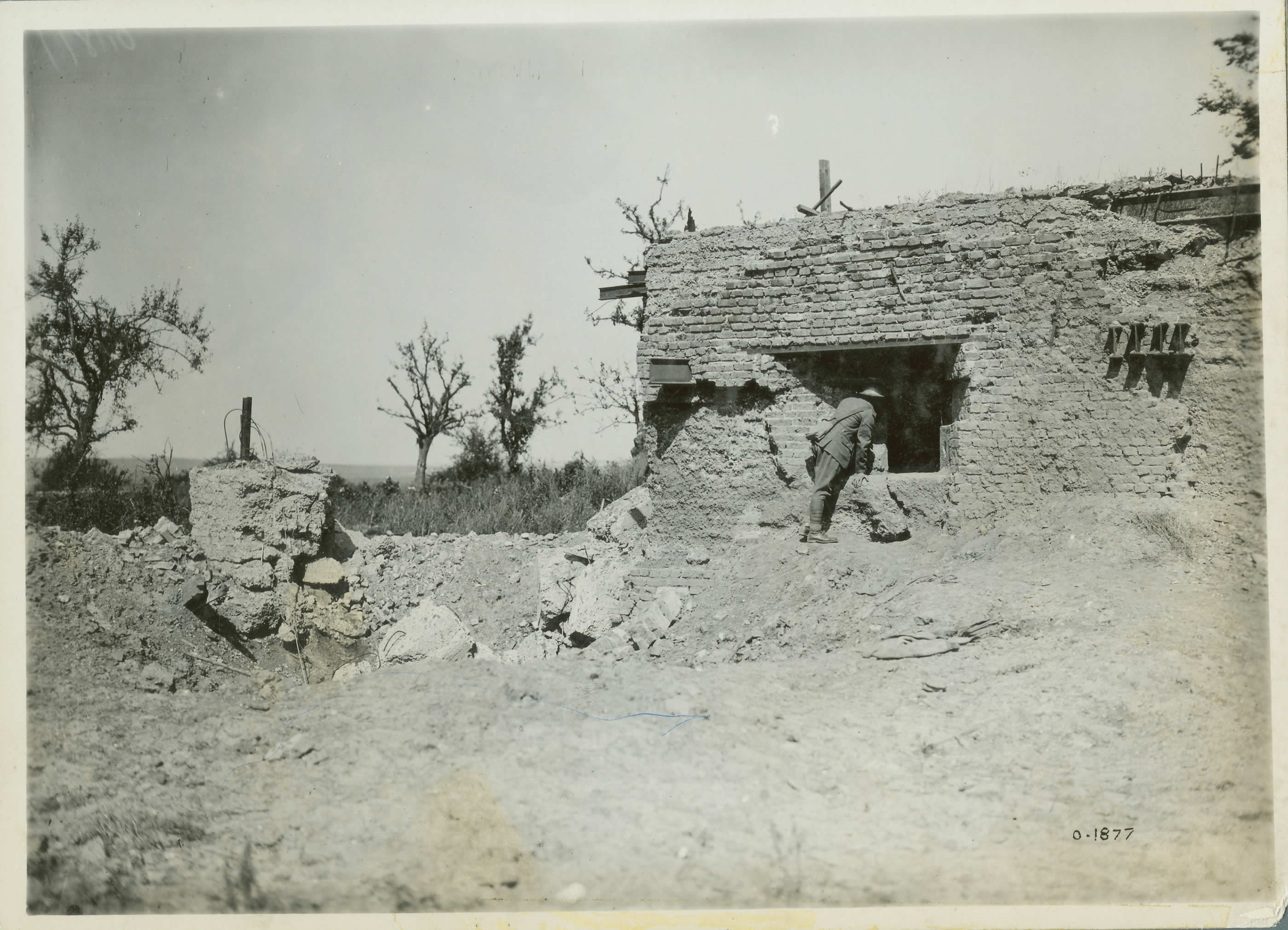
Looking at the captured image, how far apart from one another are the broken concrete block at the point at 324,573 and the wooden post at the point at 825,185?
20.3ft

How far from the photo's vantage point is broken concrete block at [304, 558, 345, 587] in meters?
7.93

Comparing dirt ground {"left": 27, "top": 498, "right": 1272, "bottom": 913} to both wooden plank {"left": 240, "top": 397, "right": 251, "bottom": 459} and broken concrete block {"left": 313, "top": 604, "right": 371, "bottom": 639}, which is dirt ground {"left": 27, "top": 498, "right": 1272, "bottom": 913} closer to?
wooden plank {"left": 240, "top": 397, "right": 251, "bottom": 459}

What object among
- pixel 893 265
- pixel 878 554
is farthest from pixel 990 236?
pixel 878 554

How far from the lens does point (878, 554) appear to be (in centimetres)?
610

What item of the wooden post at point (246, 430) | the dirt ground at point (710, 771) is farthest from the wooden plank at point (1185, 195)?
the wooden post at point (246, 430)

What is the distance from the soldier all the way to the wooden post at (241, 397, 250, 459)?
5316mm

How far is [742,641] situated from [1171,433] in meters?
3.66

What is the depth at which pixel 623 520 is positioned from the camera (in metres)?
8.52

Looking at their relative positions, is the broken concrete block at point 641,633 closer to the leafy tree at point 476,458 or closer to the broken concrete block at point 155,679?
the broken concrete block at point 155,679

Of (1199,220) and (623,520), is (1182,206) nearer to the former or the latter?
(1199,220)

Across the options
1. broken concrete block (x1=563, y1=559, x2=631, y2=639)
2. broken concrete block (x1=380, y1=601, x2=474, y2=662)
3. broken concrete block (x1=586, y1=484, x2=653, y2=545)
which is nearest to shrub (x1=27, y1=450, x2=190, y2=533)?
broken concrete block (x1=380, y1=601, x2=474, y2=662)

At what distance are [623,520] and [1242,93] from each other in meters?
6.20

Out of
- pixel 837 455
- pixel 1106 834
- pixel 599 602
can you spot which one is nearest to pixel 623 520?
pixel 599 602

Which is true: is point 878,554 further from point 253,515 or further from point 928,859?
point 253,515
